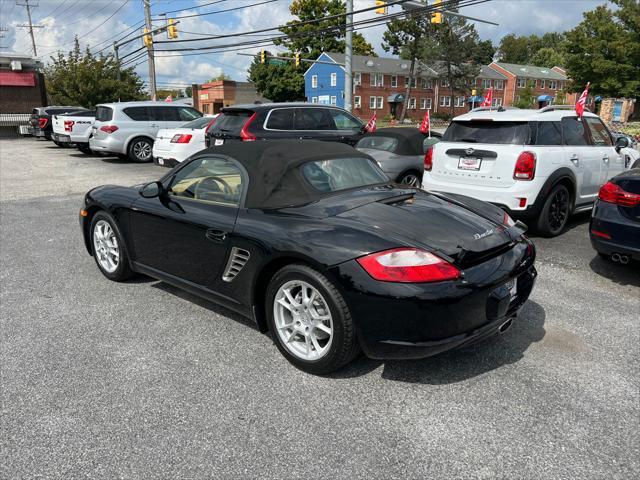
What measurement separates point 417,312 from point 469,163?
427 centimetres

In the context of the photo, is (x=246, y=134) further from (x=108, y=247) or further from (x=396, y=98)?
(x=396, y=98)

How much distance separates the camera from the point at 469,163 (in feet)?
21.4

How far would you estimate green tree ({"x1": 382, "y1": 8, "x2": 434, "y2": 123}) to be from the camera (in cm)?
6006

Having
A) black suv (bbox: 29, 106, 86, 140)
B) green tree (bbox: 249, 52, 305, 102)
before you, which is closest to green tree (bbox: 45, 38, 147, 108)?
black suv (bbox: 29, 106, 86, 140)

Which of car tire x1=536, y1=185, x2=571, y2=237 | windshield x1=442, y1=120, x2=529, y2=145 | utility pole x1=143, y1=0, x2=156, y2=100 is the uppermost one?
utility pole x1=143, y1=0, x2=156, y2=100

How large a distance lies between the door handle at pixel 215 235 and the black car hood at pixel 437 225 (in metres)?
0.86

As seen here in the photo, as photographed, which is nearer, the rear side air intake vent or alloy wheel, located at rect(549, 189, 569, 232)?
the rear side air intake vent

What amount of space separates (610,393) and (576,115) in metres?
5.07

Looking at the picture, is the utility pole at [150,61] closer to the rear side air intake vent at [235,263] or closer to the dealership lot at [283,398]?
the dealership lot at [283,398]

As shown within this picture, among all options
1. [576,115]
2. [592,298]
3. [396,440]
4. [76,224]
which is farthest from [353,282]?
[76,224]

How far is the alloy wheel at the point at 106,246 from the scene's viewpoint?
4.74 m

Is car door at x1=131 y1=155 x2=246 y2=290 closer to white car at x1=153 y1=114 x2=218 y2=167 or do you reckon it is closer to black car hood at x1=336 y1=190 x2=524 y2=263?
black car hood at x1=336 y1=190 x2=524 y2=263

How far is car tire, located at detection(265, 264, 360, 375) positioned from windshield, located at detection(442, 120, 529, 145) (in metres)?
4.30

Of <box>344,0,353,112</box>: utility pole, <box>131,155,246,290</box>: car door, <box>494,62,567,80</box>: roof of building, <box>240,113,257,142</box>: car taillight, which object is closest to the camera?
<box>131,155,246,290</box>: car door
